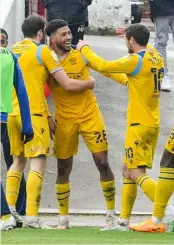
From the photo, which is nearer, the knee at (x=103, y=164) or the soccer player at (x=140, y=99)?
the soccer player at (x=140, y=99)

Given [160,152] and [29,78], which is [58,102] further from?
[160,152]

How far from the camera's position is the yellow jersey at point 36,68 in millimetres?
9803

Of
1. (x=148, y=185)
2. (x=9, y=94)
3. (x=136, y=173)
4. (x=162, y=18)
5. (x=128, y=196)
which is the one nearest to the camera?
(x=9, y=94)

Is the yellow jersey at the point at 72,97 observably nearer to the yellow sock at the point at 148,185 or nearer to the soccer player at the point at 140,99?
the soccer player at the point at 140,99

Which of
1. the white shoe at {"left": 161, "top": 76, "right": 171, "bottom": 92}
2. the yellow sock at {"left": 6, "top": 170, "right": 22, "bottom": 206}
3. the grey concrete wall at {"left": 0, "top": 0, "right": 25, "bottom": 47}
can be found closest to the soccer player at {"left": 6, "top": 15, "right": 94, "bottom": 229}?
the yellow sock at {"left": 6, "top": 170, "right": 22, "bottom": 206}

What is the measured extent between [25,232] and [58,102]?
1612mm

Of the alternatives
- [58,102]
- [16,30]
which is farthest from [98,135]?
[16,30]

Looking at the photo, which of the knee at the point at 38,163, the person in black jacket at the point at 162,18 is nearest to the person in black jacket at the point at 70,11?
the person in black jacket at the point at 162,18

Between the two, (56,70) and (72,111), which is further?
(72,111)

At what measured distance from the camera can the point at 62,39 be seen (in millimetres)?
10102

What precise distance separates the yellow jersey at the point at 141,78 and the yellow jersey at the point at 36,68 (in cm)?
46

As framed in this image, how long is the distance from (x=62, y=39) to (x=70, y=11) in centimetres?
432

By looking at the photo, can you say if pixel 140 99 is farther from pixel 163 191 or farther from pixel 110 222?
pixel 110 222

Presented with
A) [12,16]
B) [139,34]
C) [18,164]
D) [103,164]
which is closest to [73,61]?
[139,34]
